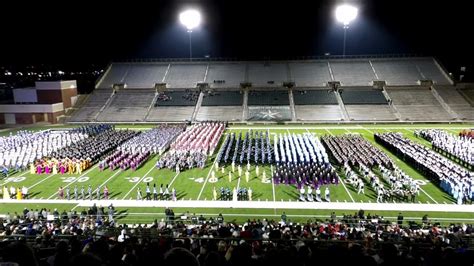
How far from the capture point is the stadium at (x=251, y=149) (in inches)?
554

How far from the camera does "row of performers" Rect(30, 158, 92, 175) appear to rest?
20562 mm

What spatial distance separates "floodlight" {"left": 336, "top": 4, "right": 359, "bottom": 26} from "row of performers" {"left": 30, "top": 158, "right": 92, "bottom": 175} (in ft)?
116

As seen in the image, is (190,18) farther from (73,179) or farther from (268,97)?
(73,179)

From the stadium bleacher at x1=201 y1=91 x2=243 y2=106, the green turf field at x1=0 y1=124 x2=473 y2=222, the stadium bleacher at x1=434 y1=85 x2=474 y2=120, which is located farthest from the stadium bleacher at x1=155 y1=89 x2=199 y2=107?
the stadium bleacher at x1=434 y1=85 x2=474 y2=120

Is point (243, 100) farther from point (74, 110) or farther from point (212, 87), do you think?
point (74, 110)

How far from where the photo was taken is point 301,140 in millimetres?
25766

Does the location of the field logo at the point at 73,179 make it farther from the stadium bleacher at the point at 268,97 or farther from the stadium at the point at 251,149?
the stadium bleacher at the point at 268,97

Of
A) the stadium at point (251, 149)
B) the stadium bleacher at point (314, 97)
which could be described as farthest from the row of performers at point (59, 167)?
the stadium bleacher at point (314, 97)

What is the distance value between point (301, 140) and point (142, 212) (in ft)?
48.1

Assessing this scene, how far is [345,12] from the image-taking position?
139 feet

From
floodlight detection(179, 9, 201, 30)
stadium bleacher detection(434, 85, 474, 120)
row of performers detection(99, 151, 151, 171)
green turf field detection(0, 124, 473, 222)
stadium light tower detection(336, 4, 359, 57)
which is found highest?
floodlight detection(179, 9, 201, 30)

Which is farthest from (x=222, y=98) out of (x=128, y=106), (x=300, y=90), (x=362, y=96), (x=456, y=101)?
(x=456, y=101)

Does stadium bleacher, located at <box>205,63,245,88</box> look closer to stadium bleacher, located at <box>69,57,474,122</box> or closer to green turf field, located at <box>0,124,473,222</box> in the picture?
stadium bleacher, located at <box>69,57,474,122</box>

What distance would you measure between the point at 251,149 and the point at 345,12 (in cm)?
2710
